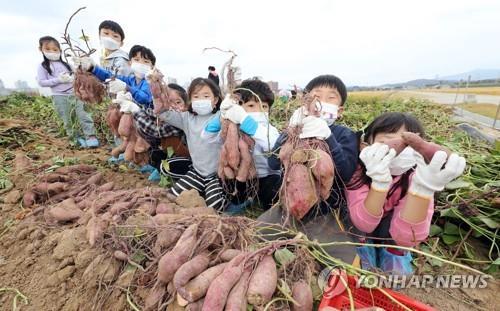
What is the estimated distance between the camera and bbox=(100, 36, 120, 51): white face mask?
3.01m

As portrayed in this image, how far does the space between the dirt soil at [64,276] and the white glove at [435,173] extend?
828 millimetres

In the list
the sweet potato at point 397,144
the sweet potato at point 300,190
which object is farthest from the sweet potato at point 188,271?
the sweet potato at point 397,144

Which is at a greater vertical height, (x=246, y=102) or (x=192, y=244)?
(x=246, y=102)

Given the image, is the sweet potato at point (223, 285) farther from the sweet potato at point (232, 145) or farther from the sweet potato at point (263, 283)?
the sweet potato at point (232, 145)

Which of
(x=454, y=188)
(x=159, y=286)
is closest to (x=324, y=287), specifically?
(x=159, y=286)

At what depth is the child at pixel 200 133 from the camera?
91.5 inches

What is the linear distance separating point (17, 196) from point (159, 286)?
2.05 m

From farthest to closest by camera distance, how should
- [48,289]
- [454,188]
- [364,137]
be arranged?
1. [454,188]
2. [364,137]
3. [48,289]

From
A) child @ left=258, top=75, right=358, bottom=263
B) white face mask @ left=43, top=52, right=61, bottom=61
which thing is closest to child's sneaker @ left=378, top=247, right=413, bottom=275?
child @ left=258, top=75, right=358, bottom=263

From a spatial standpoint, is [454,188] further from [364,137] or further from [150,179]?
[150,179]

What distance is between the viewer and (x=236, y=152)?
1.90 m

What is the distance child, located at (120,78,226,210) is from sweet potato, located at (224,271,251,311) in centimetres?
120
